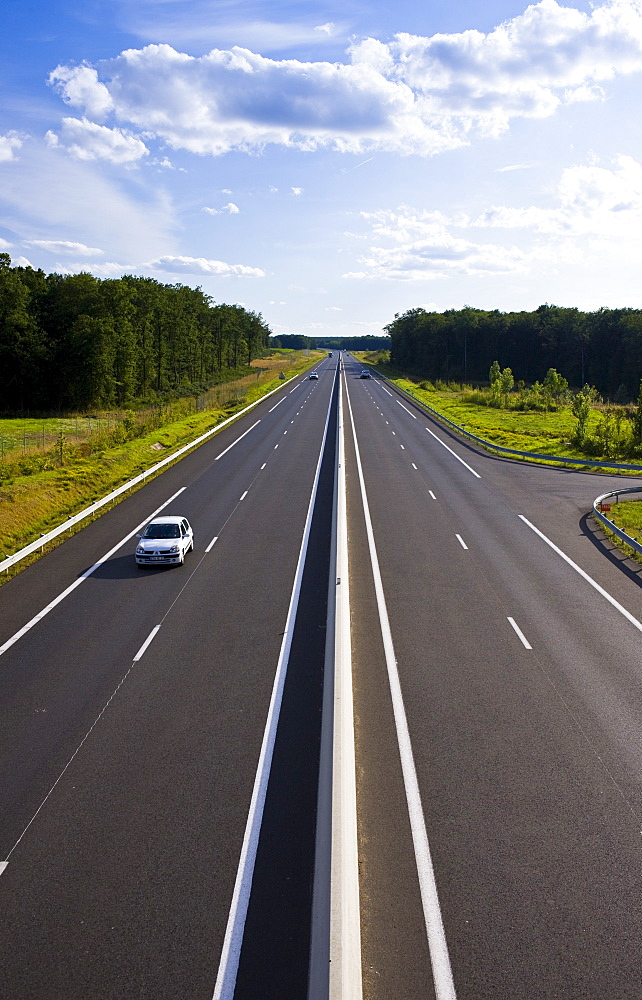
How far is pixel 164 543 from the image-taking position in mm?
22531

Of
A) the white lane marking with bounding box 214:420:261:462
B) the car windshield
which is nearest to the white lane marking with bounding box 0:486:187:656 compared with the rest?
the car windshield

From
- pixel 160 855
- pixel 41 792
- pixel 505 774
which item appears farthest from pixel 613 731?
pixel 41 792

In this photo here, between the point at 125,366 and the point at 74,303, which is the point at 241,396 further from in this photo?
the point at 74,303

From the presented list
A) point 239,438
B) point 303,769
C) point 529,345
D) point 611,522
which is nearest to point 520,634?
point 303,769

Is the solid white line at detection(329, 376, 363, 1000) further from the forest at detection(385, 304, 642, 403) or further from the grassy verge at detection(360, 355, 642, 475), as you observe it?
the forest at detection(385, 304, 642, 403)

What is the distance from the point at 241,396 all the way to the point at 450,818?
72073 millimetres

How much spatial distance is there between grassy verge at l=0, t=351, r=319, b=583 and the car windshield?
160 inches

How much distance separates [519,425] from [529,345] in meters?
86.8

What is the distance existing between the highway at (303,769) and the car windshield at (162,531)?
1013 millimetres

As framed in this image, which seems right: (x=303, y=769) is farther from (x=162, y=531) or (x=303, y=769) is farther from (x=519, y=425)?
(x=519, y=425)

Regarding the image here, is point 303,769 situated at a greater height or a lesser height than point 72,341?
lesser

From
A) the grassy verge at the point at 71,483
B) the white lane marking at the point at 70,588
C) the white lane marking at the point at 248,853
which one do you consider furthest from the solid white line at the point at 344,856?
the grassy verge at the point at 71,483

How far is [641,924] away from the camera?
8.26m

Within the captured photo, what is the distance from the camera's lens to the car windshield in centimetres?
2316
